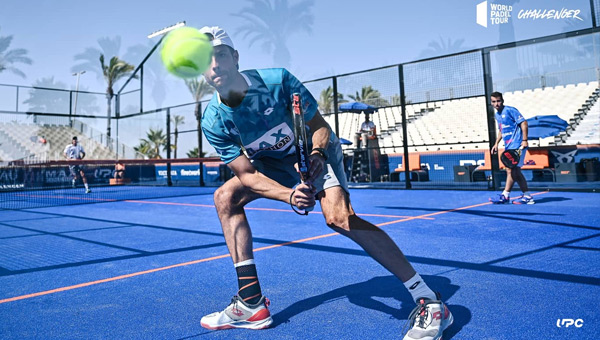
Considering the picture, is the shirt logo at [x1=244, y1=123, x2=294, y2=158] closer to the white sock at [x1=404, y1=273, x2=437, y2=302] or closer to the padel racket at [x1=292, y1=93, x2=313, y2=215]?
the padel racket at [x1=292, y1=93, x2=313, y2=215]

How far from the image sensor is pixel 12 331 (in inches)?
99.9

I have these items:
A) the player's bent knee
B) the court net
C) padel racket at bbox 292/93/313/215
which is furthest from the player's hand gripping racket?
the court net

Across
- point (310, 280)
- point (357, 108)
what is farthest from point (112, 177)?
point (310, 280)

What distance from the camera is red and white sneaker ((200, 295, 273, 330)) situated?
2557mm

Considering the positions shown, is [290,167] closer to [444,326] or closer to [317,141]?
[317,141]

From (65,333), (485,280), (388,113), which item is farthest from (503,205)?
(388,113)

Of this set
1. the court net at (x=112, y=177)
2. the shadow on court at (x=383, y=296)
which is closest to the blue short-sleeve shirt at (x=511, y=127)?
the shadow on court at (x=383, y=296)

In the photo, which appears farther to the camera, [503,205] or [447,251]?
[503,205]

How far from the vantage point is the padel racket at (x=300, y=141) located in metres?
2.29

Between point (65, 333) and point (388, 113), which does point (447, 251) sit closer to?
point (65, 333)

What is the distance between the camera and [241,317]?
261 cm

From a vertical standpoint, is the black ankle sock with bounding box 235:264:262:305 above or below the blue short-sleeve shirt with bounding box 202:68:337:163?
below

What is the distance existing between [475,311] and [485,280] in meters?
0.73

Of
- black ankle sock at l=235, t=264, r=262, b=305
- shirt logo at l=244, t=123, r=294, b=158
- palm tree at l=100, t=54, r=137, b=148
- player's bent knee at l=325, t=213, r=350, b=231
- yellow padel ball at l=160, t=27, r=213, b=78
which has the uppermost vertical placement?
palm tree at l=100, t=54, r=137, b=148
